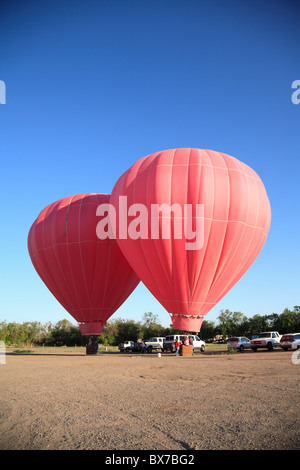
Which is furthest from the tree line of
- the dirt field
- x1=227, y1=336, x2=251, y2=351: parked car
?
the dirt field

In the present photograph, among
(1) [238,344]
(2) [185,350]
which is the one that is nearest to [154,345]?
(1) [238,344]

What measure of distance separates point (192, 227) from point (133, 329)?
47.0 m

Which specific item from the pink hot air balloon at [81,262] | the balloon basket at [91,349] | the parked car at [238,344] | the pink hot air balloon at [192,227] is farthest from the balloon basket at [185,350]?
the balloon basket at [91,349]

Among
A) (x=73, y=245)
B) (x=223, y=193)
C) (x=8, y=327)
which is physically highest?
(x=223, y=193)

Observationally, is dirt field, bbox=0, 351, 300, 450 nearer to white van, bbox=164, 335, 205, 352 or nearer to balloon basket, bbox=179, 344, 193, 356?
balloon basket, bbox=179, 344, 193, 356

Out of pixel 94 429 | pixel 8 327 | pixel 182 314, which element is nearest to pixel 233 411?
pixel 94 429

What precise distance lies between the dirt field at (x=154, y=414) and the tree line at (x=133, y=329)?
4770 centimetres

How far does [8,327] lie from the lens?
6988 cm

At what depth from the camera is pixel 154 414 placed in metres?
6.70

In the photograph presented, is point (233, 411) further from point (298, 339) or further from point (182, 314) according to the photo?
point (298, 339)

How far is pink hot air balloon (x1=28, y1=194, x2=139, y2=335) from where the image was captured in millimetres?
27688

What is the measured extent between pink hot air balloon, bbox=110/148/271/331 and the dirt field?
1030 cm
